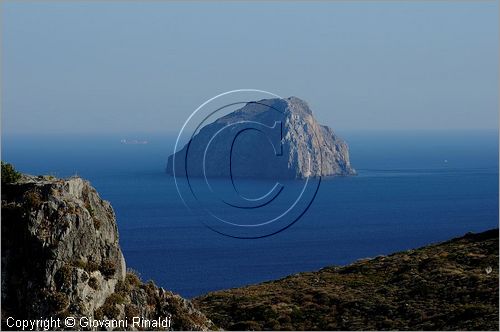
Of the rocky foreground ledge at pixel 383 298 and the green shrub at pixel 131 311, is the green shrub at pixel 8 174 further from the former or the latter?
the rocky foreground ledge at pixel 383 298

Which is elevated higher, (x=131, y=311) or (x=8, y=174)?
(x=8, y=174)

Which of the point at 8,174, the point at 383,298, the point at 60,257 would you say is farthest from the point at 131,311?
the point at 383,298

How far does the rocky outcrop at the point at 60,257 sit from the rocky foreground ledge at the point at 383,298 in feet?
34.7

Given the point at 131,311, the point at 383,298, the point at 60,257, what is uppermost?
the point at 60,257

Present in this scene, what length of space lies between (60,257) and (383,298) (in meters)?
19.2

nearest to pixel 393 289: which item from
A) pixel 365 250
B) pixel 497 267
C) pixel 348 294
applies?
pixel 348 294

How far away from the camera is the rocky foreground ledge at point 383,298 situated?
36.8 m

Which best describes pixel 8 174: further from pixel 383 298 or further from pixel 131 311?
pixel 383 298

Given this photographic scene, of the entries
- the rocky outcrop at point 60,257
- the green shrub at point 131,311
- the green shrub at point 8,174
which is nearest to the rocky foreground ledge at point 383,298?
the green shrub at point 131,311

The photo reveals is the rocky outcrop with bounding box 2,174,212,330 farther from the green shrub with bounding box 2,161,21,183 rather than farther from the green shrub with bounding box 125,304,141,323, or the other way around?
the green shrub with bounding box 2,161,21,183

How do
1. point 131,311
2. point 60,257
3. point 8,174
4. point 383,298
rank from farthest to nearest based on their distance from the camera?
point 383,298, point 8,174, point 131,311, point 60,257

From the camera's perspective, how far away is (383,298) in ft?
134

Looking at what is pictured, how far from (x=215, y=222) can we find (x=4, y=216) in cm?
16813

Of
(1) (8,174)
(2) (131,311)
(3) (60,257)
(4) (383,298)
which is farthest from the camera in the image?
(4) (383,298)
